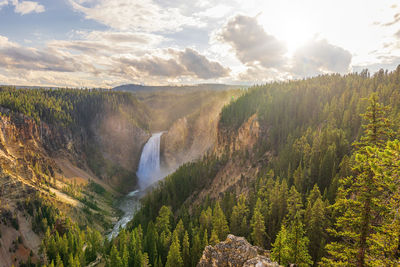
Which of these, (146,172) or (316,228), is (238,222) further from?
(146,172)

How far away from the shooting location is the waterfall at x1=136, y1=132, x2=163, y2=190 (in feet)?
468

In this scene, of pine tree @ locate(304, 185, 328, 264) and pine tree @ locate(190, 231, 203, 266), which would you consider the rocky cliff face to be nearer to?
pine tree @ locate(190, 231, 203, 266)

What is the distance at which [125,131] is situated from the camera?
16150cm

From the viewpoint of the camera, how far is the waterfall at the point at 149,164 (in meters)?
142

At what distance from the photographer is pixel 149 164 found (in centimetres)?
15275

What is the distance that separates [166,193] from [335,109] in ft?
216

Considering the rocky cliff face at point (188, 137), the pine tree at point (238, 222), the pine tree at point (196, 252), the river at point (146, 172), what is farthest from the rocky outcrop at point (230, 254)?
the rocky cliff face at point (188, 137)

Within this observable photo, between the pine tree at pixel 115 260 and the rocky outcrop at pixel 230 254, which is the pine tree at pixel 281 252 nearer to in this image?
the rocky outcrop at pixel 230 254

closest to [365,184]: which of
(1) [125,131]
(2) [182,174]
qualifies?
(2) [182,174]

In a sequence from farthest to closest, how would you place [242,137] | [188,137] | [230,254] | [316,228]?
[188,137], [242,137], [316,228], [230,254]

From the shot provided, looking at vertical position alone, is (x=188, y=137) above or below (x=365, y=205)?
below

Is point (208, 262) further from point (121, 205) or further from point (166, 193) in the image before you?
point (121, 205)

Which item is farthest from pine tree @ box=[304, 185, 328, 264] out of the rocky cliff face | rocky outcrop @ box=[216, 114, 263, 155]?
the rocky cliff face

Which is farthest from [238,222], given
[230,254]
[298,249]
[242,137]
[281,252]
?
[242,137]
